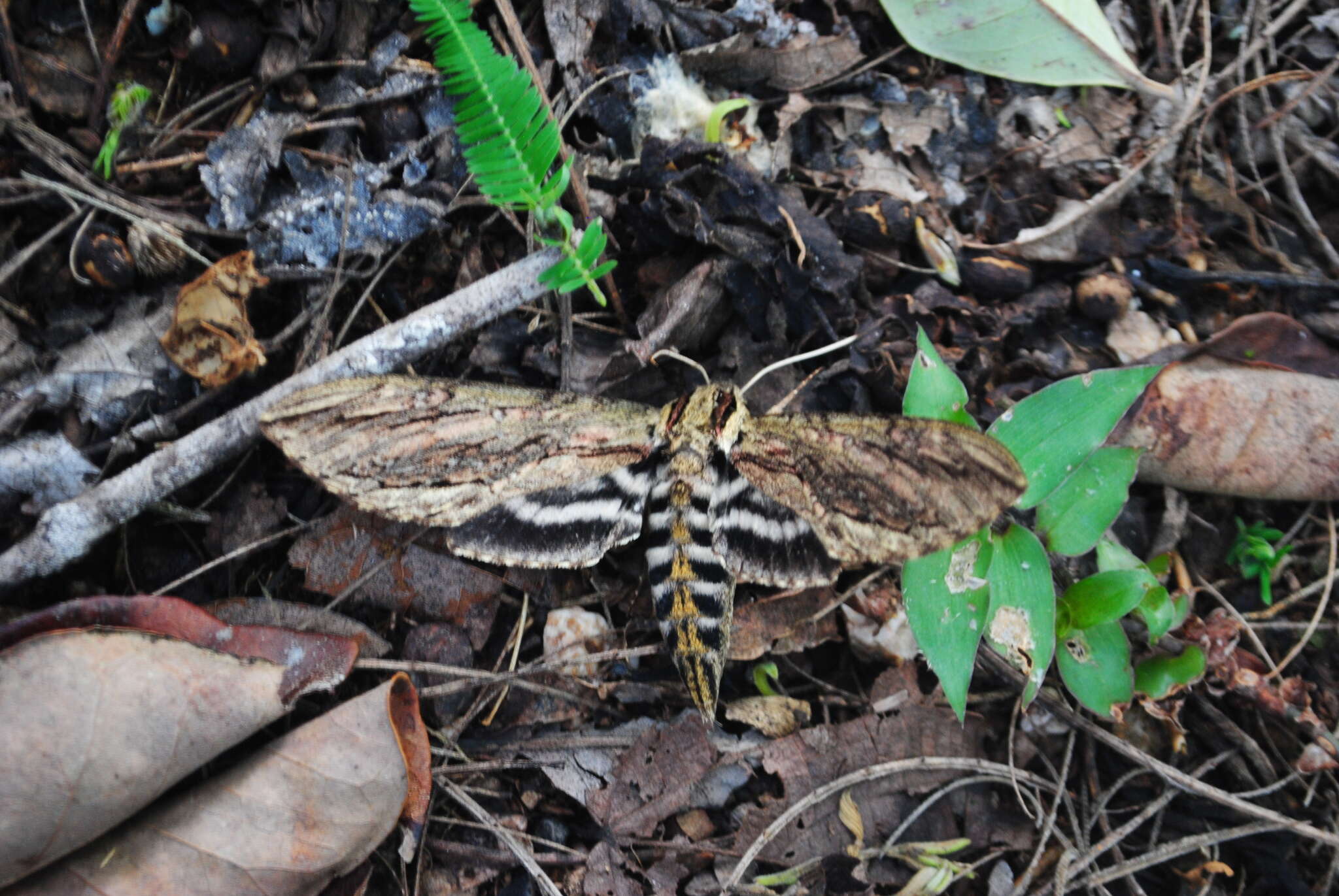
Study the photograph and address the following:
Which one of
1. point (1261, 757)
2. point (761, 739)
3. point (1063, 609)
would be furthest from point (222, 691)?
point (1261, 757)

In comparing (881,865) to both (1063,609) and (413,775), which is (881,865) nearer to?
(1063,609)

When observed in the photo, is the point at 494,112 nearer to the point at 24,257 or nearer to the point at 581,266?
the point at 581,266

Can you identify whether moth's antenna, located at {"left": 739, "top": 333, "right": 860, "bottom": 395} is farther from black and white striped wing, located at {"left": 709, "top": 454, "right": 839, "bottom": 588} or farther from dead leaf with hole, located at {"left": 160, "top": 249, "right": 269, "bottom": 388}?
dead leaf with hole, located at {"left": 160, "top": 249, "right": 269, "bottom": 388}

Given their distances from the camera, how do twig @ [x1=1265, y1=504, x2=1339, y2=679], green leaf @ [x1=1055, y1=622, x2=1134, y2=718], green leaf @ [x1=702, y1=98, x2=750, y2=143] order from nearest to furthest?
green leaf @ [x1=1055, y1=622, x2=1134, y2=718], twig @ [x1=1265, y1=504, x2=1339, y2=679], green leaf @ [x1=702, y1=98, x2=750, y2=143]

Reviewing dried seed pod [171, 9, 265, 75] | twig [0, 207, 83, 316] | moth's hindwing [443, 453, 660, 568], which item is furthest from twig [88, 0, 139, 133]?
moth's hindwing [443, 453, 660, 568]

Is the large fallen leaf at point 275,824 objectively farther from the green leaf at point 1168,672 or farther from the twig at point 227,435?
the green leaf at point 1168,672

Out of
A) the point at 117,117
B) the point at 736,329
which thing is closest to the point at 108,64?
the point at 117,117

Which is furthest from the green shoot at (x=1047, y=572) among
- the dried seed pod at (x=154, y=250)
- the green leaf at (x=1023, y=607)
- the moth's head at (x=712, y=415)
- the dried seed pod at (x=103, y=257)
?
the dried seed pod at (x=103, y=257)
